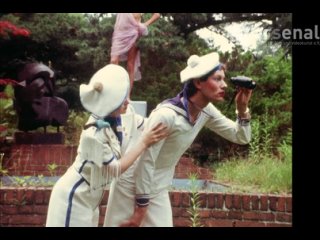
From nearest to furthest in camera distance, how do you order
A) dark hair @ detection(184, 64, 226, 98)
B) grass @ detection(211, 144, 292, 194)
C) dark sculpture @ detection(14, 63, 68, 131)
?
dark hair @ detection(184, 64, 226, 98)
grass @ detection(211, 144, 292, 194)
dark sculpture @ detection(14, 63, 68, 131)

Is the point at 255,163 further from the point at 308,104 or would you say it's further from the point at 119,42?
the point at 119,42

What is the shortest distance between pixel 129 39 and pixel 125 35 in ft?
0.12

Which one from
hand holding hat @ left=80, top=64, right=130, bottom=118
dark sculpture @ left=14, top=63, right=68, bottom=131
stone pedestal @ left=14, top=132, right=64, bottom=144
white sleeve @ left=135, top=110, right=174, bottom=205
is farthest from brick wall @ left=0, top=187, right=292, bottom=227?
hand holding hat @ left=80, top=64, right=130, bottom=118

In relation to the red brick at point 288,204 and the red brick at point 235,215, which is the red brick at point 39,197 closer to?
the red brick at point 235,215

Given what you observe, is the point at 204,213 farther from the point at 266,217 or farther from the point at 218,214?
the point at 266,217

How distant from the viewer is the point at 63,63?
3834 millimetres

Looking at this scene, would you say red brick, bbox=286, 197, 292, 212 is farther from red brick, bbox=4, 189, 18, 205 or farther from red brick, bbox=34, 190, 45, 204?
red brick, bbox=4, 189, 18, 205

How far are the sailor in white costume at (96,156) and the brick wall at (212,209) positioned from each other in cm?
89

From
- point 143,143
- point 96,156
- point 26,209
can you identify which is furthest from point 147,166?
point 26,209

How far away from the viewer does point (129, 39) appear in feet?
12.1

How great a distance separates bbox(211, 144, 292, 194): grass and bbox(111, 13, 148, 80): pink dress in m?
0.69

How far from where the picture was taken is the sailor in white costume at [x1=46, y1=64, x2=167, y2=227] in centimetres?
253
